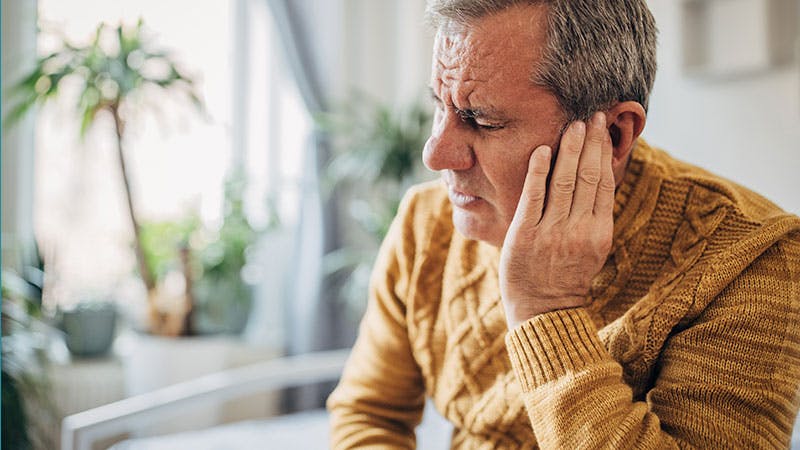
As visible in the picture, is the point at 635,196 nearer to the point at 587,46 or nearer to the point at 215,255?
the point at 587,46

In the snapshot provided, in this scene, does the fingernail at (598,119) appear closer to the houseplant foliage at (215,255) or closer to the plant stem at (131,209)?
the plant stem at (131,209)

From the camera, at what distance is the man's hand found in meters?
0.96

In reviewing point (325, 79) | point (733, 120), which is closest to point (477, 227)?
point (733, 120)

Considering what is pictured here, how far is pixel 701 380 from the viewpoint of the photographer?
0.92 metres

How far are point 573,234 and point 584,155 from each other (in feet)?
0.34

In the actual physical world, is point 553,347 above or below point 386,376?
above

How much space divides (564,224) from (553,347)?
0.16 meters

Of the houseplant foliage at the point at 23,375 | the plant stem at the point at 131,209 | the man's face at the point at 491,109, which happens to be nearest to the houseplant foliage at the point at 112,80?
the plant stem at the point at 131,209

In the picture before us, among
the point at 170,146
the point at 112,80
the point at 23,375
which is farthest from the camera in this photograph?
the point at 170,146

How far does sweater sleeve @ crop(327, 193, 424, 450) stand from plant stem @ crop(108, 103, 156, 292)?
1.72 metres

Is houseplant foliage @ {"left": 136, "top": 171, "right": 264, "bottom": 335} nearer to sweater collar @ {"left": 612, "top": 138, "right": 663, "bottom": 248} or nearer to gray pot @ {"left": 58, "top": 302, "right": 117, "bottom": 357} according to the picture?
gray pot @ {"left": 58, "top": 302, "right": 117, "bottom": 357}

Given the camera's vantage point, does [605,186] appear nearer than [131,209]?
Yes

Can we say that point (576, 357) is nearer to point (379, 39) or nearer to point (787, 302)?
point (787, 302)

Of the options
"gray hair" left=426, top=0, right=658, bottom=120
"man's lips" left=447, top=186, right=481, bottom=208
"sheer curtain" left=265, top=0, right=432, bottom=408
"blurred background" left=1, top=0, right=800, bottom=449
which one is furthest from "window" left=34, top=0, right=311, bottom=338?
"gray hair" left=426, top=0, right=658, bottom=120
